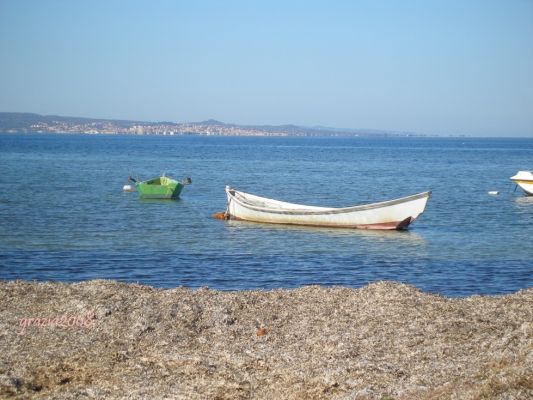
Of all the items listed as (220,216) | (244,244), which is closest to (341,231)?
(244,244)

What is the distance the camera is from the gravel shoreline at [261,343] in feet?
35.2

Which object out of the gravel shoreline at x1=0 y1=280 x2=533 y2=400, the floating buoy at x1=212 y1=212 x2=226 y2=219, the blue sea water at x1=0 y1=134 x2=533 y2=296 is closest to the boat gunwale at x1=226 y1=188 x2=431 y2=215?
the blue sea water at x1=0 y1=134 x2=533 y2=296

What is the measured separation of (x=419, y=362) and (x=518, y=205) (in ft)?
129

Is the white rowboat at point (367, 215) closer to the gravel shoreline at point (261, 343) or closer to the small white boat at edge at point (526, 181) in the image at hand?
the gravel shoreline at point (261, 343)

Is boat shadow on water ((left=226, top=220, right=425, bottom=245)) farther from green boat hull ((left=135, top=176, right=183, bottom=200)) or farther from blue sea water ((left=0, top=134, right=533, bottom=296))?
green boat hull ((left=135, top=176, right=183, bottom=200))

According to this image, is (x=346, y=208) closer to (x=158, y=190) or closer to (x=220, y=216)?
(x=220, y=216)

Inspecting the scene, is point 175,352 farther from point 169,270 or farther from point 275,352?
point 169,270

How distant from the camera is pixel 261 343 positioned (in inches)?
531

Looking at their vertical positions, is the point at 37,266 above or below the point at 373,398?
below

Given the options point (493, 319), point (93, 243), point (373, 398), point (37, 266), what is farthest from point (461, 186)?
point (373, 398)

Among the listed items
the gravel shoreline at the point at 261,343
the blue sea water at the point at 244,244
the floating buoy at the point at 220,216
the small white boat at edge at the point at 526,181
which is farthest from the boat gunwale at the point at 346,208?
the small white boat at edge at the point at 526,181

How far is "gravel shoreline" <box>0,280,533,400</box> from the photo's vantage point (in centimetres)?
1072

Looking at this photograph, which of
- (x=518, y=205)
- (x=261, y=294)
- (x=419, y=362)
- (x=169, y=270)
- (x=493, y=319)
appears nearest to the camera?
(x=419, y=362)

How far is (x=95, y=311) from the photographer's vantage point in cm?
1532
